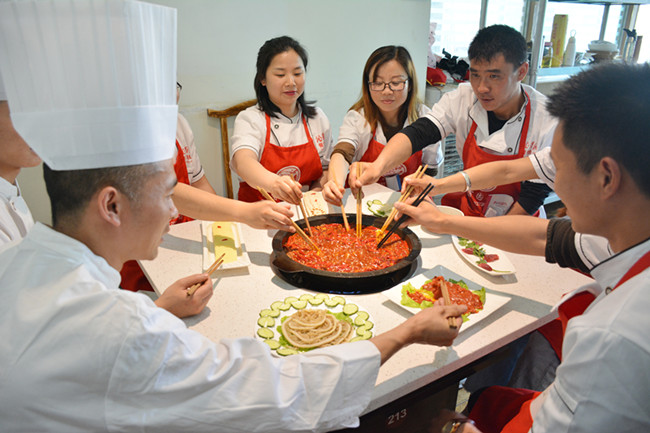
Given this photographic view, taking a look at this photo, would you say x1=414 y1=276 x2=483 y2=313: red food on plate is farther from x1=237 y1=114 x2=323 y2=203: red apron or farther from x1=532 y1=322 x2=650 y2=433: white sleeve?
x1=237 y1=114 x2=323 y2=203: red apron

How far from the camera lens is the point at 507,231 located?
1854 millimetres

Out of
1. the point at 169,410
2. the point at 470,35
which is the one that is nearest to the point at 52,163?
the point at 169,410

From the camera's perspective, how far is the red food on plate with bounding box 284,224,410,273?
6.36ft

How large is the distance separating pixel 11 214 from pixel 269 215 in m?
1.09

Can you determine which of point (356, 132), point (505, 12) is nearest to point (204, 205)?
point (356, 132)

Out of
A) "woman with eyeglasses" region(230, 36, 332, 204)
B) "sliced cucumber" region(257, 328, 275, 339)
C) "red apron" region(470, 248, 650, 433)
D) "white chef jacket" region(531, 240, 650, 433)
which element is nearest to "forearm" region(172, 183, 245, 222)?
"woman with eyeglasses" region(230, 36, 332, 204)

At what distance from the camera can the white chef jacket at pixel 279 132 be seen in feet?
10.0

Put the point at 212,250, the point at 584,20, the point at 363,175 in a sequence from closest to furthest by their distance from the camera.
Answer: the point at 212,250 < the point at 363,175 < the point at 584,20

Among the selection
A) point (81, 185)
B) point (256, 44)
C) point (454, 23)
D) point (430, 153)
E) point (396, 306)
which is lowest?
point (396, 306)

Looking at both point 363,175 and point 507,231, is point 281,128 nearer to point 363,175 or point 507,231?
point 363,175

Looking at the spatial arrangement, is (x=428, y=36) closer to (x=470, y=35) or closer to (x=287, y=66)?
(x=470, y=35)

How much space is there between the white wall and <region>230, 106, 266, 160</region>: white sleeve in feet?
3.78

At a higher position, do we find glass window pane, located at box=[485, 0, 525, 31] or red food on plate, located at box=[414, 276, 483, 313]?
glass window pane, located at box=[485, 0, 525, 31]

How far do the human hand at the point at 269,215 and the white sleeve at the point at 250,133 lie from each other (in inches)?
37.2
